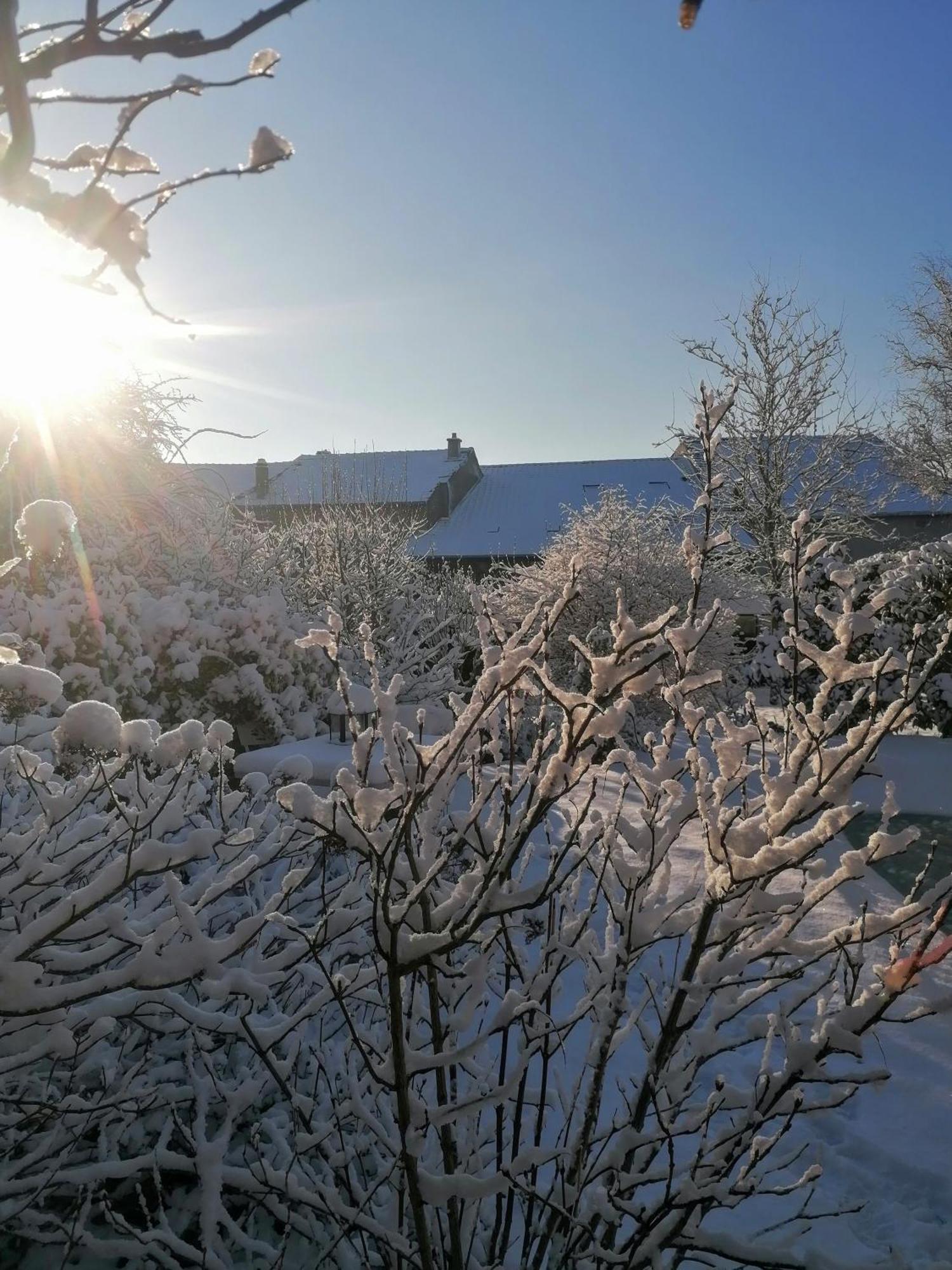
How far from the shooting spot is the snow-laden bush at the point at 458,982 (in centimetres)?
132

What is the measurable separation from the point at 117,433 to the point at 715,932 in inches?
291

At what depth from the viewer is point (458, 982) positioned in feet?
5.33

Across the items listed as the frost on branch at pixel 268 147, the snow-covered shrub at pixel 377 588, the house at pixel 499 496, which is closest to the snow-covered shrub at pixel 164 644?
the snow-covered shrub at pixel 377 588

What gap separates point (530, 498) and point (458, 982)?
31.7m

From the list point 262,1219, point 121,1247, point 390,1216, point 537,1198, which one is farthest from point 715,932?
point 262,1219

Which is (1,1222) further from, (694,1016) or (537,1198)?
(694,1016)

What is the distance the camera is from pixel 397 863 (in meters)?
1.75

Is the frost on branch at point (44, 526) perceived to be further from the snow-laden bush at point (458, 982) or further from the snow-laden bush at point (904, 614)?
the snow-laden bush at point (904, 614)

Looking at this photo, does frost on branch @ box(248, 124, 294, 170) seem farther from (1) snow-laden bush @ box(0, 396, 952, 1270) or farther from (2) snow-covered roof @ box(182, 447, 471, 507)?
(2) snow-covered roof @ box(182, 447, 471, 507)

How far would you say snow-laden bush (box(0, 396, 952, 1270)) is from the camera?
4.33 feet

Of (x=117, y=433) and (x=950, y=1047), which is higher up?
(x=117, y=433)

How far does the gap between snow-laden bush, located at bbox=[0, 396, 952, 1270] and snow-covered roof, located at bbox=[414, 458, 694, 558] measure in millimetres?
26411

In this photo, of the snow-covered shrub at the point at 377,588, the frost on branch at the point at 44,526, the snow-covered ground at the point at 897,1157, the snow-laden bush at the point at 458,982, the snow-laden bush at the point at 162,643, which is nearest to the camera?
the snow-laden bush at the point at 458,982

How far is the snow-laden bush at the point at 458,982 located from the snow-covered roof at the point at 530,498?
26.4 meters
